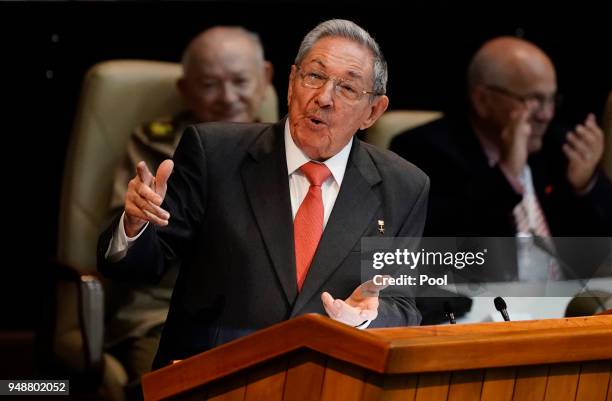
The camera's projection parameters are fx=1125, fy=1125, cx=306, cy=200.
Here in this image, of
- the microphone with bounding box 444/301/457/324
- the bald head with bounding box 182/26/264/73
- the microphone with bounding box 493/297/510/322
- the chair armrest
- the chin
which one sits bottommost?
the chair armrest

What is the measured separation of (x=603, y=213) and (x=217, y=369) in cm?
174

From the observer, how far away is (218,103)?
3209 millimetres

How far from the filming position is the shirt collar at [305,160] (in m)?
2.13

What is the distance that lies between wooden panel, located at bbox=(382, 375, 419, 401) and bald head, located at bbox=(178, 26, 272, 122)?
180 centimetres

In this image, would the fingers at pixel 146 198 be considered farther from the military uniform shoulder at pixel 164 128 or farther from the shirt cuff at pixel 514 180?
the shirt cuff at pixel 514 180

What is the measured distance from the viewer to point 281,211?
210 cm

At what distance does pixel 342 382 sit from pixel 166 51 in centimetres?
223

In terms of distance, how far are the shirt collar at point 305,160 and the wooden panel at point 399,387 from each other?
2.28 feet

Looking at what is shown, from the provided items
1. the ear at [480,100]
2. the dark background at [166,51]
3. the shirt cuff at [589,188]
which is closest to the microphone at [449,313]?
the shirt cuff at [589,188]

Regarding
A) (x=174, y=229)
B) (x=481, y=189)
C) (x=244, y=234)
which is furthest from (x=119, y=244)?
(x=481, y=189)

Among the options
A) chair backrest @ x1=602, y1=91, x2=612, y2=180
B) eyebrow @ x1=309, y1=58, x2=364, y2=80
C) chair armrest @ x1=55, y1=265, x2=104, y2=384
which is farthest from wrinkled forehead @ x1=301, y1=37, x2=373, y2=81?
chair backrest @ x1=602, y1=91, x2=612, y2=180

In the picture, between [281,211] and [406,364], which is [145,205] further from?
[406,364]

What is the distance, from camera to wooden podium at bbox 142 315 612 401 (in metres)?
1.48

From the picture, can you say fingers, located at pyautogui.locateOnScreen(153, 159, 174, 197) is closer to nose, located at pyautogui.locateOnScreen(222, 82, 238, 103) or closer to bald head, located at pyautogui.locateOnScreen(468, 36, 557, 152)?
nose, located at pyautogui.locateOnScreen(222, 82, 238, 103)
